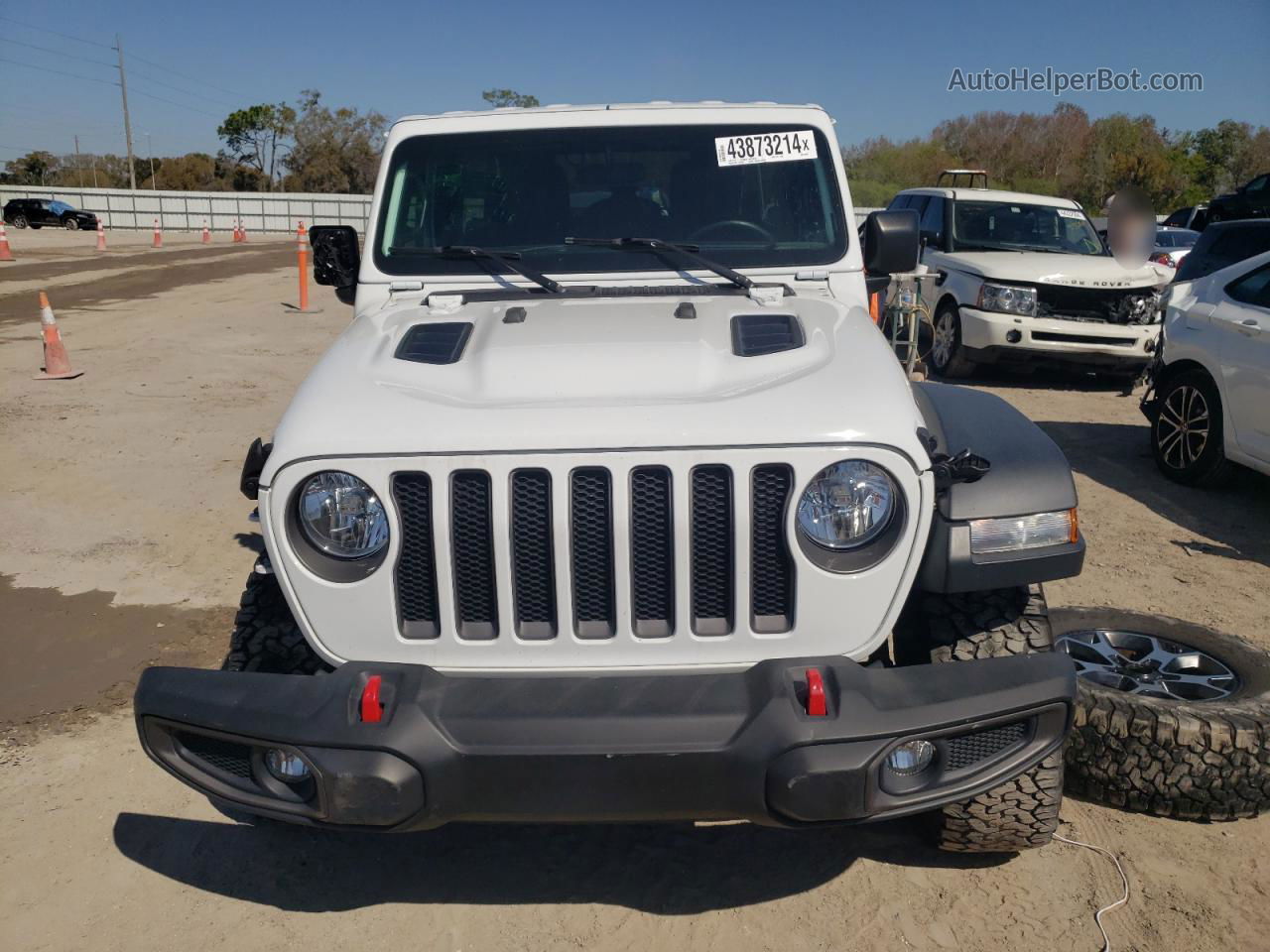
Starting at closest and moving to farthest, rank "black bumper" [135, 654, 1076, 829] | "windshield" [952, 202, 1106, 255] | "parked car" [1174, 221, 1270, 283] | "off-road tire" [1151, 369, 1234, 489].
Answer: "black bumper" [135, 654, 1076, 829]
"off-road tire" [1151, 369, 1234, 489]
"parked car" [1174, 221, 1270, 283]
"windshield" [952, 202, 1106, 255]

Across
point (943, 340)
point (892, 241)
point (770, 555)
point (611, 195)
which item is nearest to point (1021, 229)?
point (943, 340)

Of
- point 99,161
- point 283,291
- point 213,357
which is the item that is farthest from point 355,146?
point 213,357

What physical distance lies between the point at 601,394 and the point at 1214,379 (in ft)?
17.6

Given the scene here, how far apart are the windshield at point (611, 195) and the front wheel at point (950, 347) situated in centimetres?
693

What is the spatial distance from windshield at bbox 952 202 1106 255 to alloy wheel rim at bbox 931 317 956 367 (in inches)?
35.4

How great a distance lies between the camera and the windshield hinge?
3.36 meters

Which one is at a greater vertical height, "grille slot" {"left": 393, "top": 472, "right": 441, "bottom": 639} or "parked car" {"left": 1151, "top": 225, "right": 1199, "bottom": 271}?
"parked car" {"left": 1151, "top": 225, "right": 1199, "bottom": 271}

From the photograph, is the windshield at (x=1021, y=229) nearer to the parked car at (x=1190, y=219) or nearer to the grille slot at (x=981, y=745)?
the grille slot at (x=981, y=745)

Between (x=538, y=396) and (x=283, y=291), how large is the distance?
18.6 m

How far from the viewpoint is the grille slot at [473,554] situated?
2.41 meters

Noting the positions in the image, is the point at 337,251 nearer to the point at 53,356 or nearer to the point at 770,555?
the point at 770,555

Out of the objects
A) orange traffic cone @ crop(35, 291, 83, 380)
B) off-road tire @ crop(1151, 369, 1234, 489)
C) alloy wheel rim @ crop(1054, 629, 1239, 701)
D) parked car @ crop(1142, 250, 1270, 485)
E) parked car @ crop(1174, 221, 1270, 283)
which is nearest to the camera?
alloy wheel rim @ crop(1054, 629, 1239, 701)

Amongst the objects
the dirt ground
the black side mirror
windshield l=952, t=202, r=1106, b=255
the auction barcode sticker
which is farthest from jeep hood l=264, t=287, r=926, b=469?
windshield l=952, t=202, r=1106, b=255

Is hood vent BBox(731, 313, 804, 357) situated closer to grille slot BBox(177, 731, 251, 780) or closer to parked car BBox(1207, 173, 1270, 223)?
grille slot BBox(177, 731, 251, 780)
